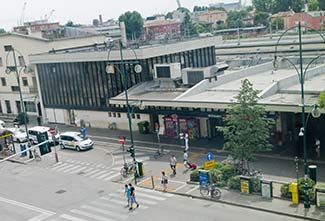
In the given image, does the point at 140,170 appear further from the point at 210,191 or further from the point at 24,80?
the point at 24,80

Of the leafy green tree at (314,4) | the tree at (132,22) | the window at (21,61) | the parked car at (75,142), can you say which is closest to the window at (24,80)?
the window at (21,61)

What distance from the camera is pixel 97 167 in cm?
3891

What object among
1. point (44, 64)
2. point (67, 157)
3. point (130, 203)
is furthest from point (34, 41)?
point (130, 203)

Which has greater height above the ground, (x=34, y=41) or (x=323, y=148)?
(x=34, y=41)

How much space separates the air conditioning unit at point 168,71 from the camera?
151 ft

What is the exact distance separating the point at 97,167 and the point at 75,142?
22.7ft

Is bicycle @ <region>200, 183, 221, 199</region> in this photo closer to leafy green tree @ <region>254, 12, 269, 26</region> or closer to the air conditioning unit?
the air conditioning unit

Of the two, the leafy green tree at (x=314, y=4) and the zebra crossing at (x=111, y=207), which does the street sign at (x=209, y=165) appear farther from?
the leafy green tree at (x=314, y=4)

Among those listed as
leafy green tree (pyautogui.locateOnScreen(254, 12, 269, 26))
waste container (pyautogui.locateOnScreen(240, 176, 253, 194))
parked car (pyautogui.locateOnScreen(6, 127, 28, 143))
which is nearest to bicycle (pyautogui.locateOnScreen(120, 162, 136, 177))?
waste container (pyautogui.locateOnScreen(240, 176, 253, 194))

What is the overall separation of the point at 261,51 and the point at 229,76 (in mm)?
25687

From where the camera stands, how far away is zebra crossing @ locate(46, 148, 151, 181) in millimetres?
36769

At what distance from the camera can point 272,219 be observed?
24.9 meters

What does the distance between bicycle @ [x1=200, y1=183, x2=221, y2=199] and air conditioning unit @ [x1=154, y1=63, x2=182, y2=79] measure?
18434mm

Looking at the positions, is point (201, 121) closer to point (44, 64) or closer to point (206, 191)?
point (206, 191)
